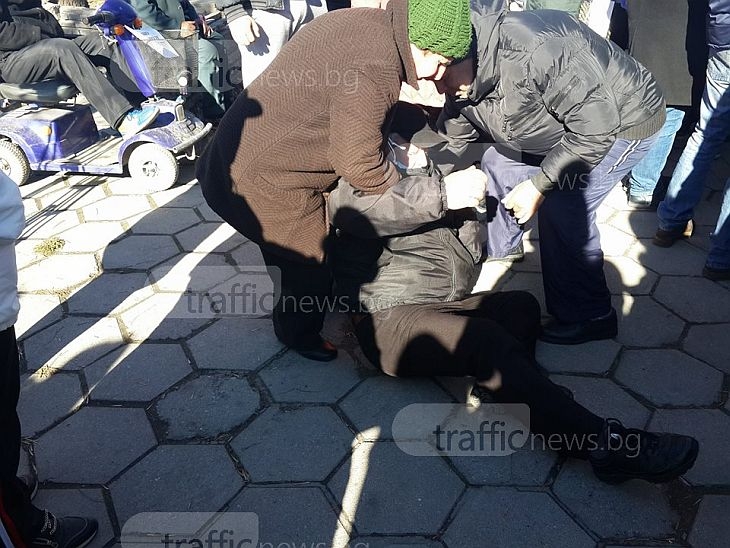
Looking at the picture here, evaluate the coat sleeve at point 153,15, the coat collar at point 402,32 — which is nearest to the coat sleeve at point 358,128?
the coat collar at point 402,32

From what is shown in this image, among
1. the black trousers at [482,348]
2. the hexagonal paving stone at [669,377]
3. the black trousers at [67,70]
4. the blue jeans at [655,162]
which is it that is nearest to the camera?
the black trousers at [482,348]

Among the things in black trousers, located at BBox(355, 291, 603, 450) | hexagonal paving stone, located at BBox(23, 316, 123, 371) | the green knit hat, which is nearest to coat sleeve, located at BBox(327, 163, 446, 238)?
black trousers, located at BBox(355, 291, 603, 450)

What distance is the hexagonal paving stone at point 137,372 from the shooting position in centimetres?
273

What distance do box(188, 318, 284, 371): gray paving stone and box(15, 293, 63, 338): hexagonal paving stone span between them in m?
0.82

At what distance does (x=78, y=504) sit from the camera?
2.23 metres

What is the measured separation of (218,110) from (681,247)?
4.34 metres

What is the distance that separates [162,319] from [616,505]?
2324 mm

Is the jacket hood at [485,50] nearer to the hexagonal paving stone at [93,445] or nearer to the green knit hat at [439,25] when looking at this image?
the green knit hat at [439,25]

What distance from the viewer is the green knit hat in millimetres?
1939

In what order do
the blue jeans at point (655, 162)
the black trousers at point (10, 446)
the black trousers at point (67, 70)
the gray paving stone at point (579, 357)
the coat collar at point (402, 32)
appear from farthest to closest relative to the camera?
1. the black trousers at point (67, 70)
2. the blue jeans at point (655, 162)
3. the gray paving stone at point (579, 357)
4. the coat collar at point (402, 32)
5. the black trousers at point (10, 446)

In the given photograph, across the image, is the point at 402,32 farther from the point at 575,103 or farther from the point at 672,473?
the point at 672,473

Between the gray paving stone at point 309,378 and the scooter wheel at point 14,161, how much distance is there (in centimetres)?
306

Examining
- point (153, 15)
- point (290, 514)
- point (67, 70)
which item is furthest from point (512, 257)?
point (153, 15)

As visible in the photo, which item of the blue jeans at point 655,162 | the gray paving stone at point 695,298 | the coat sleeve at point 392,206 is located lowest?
the gray paving stone at point 695,298
